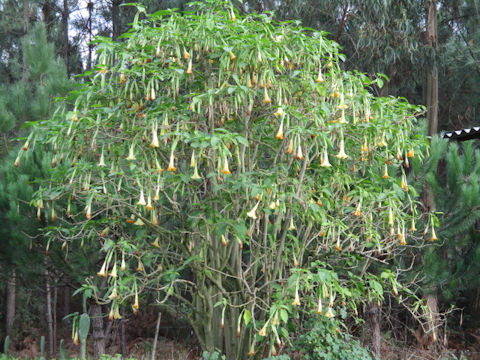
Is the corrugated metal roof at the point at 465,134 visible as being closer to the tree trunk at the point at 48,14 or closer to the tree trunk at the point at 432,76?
the tree trunk at the point at 432,76

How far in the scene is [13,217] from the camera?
5383 millimetres

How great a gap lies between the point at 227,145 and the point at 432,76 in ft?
19.8

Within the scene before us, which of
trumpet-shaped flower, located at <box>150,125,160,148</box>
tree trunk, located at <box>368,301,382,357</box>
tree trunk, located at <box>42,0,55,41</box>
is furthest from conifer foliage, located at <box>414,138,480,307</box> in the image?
tree trunk, located at <box>42,0,55,41</box>

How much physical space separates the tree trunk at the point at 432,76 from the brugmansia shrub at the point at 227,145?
385cm

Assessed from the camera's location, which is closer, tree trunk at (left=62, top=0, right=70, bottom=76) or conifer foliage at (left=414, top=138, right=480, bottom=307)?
conifer foliage at (left=414, top=138, right=480, bottom=307)

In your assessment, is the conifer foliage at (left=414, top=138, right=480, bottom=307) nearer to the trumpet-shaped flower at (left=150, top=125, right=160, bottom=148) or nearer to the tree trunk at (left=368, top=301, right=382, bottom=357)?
the tree trunk at (left=368, top=301, right=382, bottom=357)

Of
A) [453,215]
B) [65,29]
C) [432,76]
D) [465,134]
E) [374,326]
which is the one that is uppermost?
[65,29]

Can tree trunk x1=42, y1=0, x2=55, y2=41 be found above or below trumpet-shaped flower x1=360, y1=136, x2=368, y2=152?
above

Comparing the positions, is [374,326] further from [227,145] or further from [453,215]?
[227,145]

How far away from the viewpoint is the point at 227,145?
3545mm

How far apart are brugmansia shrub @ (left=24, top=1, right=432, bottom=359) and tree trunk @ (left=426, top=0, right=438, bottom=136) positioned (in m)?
3.85

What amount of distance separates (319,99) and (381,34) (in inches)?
167

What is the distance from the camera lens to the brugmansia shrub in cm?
354

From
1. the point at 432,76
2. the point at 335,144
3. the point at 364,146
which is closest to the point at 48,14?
the point at 432,76
